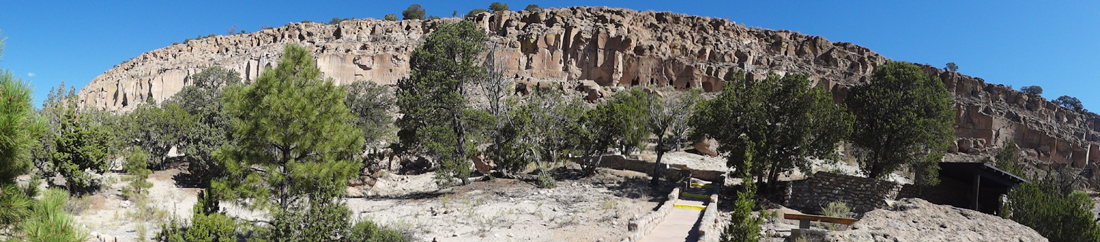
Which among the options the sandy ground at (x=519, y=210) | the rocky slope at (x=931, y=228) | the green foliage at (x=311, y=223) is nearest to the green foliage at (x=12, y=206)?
the green foliage at (x=311, y=223)

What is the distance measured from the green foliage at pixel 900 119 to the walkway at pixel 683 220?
8447 millimetres

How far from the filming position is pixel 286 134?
11930mm

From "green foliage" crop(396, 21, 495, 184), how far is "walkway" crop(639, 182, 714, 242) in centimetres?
843

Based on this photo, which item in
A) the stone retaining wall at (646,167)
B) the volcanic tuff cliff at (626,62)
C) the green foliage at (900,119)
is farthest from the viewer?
the volcanic tuff cliff at (626,62)

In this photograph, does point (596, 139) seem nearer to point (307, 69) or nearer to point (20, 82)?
point (307, 69)

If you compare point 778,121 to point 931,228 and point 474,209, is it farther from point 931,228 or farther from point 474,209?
point 474,209

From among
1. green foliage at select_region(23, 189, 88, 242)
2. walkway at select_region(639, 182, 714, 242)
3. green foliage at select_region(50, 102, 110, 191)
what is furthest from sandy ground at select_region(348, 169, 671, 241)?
green foliage at select_region(50, 102, 110, 191)

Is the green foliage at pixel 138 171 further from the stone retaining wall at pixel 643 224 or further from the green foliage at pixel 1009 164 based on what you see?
the green foliage at pixel 1009 164

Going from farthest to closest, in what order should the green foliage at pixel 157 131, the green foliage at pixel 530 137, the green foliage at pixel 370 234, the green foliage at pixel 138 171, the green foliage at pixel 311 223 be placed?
the green foliage at pixel 157 131 < the green foliage at pixel 530 137 < the green foliage at pixel 138 171 < the green foliage at pixel 370 234 < the green foliage at pixel 311 223

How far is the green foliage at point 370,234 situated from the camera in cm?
1066

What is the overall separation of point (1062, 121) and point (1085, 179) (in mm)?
24447

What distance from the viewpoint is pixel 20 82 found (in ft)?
16.1

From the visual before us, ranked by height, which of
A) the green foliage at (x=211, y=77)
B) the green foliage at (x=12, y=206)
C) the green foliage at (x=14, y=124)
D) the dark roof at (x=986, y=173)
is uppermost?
the green foliage at (x=211, y=77)

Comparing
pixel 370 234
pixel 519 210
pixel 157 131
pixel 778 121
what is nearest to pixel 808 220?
pixel 519 210
